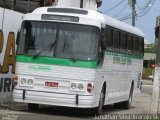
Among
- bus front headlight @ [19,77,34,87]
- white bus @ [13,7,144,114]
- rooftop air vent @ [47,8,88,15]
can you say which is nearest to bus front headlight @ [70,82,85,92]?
white bus @ [13,7,144,114]

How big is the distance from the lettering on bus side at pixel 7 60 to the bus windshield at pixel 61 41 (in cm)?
228

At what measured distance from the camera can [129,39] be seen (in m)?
21.6

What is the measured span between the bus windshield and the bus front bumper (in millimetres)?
1106

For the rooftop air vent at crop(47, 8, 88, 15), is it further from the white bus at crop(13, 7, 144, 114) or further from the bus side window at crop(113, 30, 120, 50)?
the bus side window at crop(113, 30, 120, 50)

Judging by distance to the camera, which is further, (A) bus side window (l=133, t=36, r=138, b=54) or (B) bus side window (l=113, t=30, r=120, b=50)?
(A) bus side window (l=133, t=36, r=138, b=54)

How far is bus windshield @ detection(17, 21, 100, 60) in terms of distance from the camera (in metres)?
16.7

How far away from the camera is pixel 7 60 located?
19672mm

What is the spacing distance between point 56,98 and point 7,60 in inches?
148

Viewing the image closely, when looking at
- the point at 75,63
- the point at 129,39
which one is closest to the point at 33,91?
the point at 75,63

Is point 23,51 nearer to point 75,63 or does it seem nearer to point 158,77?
point 75,63

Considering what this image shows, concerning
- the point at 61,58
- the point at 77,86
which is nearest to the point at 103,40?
the point at 61,58

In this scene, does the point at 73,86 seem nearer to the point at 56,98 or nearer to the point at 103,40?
the point at 56,98

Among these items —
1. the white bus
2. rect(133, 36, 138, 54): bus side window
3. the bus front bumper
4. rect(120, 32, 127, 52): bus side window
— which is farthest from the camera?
rect(133, 36, 138, 54): bus side window

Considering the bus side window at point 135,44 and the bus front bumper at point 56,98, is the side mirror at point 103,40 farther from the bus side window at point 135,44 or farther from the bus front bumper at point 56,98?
the bus side window at point 135,44
